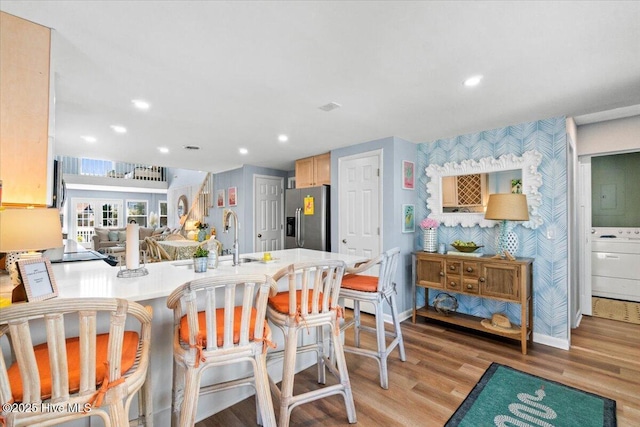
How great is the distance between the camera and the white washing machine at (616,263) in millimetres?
4195

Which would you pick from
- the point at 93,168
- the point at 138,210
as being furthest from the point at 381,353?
the point at 138,210

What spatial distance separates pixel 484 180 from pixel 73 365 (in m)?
3.88

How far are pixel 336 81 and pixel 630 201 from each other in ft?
17.9

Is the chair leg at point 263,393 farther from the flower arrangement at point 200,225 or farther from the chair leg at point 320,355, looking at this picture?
the flower arrangement at point 200,225

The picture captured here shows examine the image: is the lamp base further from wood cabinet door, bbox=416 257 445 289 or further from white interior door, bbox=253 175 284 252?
white interior door, bbox=253 175 284 252

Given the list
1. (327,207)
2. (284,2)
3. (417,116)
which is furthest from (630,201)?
(284,2)

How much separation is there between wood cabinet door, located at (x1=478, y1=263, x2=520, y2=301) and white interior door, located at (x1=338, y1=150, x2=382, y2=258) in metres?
1.22

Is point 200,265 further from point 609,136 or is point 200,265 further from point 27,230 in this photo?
point 609,136

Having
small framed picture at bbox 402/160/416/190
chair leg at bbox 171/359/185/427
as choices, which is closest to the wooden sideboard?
small framed picture at bbox 402/160/416/190

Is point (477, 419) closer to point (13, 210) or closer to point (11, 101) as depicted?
point (13, 210)

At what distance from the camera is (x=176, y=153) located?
462cm

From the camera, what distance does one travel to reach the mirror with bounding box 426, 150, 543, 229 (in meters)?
3.11

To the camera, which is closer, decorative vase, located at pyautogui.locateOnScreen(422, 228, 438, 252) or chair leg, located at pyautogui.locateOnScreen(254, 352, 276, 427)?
chair leg, located at pyautogui.locateOnScreen(254, 352, 276, 427)

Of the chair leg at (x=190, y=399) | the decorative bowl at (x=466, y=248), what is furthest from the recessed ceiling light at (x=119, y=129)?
the decorative bowl at (x=466, y=248)
